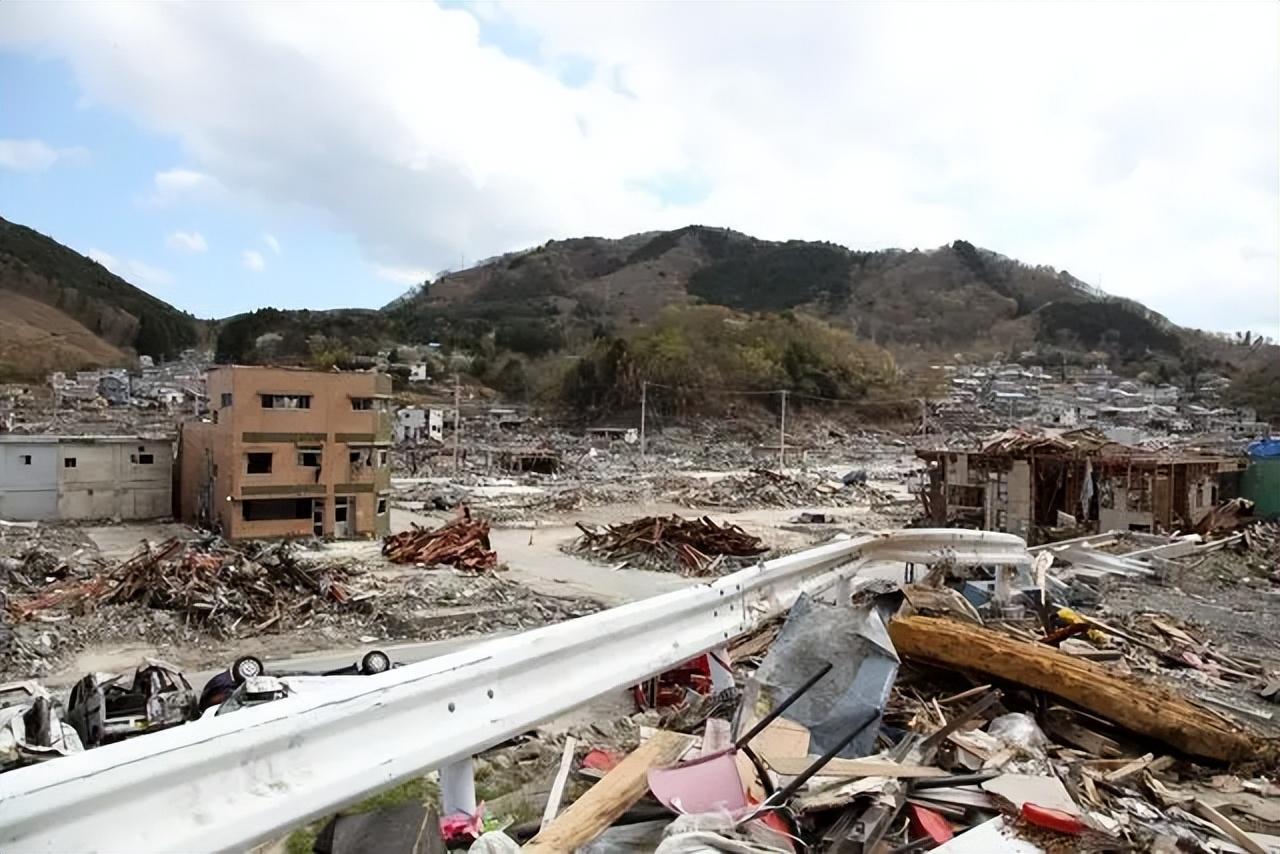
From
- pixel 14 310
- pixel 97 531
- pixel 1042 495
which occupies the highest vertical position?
pixel 14 310

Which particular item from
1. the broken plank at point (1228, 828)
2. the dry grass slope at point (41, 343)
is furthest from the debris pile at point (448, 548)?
the dry grass slope at point (41, 343)

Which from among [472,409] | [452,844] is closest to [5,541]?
[452,844]

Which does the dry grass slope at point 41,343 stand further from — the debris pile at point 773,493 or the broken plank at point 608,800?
the broken plank at point 608,800

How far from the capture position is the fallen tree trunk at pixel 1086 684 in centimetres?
391

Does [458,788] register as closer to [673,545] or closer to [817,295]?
[673,545]

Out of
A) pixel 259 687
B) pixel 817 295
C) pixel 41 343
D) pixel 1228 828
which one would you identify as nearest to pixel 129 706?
pixel 259 687

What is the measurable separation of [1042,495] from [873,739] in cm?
2049

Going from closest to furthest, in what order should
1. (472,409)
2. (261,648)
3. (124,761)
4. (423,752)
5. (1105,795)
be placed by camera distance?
(124,761)
(423,752)
(1105,795)
(261,648)
(472,409)

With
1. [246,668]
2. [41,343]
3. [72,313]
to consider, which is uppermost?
[72,313]

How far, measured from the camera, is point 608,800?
108 inches

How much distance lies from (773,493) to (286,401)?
20.4 meters

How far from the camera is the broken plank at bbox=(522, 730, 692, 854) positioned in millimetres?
2496

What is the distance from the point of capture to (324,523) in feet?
80.6

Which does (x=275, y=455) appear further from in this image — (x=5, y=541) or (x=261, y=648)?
(x=261, y=648)
